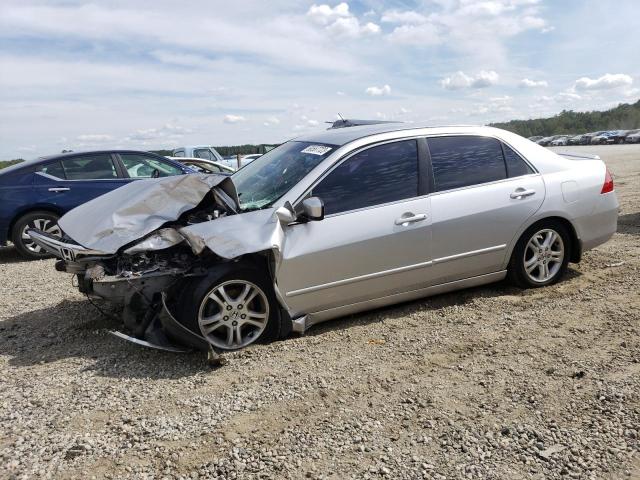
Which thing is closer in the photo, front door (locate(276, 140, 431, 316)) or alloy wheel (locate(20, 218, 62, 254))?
front door (locate(276, 140, 431, 316))

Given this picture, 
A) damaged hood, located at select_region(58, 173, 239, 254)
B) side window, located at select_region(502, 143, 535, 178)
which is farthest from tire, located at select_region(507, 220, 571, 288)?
damaged hood, located at select_region(58, 173, 239, 254)

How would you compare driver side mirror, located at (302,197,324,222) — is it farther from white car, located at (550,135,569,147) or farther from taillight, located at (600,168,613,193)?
white car, located at (550,135,569,147)

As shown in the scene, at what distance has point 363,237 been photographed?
13.3 feet

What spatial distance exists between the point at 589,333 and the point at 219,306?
9.25 ft

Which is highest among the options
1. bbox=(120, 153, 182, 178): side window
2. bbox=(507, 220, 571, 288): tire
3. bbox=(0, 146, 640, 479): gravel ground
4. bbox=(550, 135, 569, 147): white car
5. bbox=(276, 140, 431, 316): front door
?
bbox=(550, 135, 569, 147): white car

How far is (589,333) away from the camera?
3.96 meters

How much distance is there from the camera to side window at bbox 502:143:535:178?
4766 mm

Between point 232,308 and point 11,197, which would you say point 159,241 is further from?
point 11,197

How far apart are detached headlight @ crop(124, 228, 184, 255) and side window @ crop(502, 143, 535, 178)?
9.91 feet

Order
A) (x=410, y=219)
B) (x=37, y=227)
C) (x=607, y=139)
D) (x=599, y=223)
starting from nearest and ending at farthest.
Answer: (x=410, y=219) → (x=599, y=223) → (x=37, y=227) → (x=607, y=139)

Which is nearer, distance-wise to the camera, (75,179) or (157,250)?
(157,250)

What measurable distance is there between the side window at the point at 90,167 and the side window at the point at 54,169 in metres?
0.07

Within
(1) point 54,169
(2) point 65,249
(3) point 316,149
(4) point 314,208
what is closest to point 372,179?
(3) point 316,149

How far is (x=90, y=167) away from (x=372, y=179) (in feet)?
19.0
